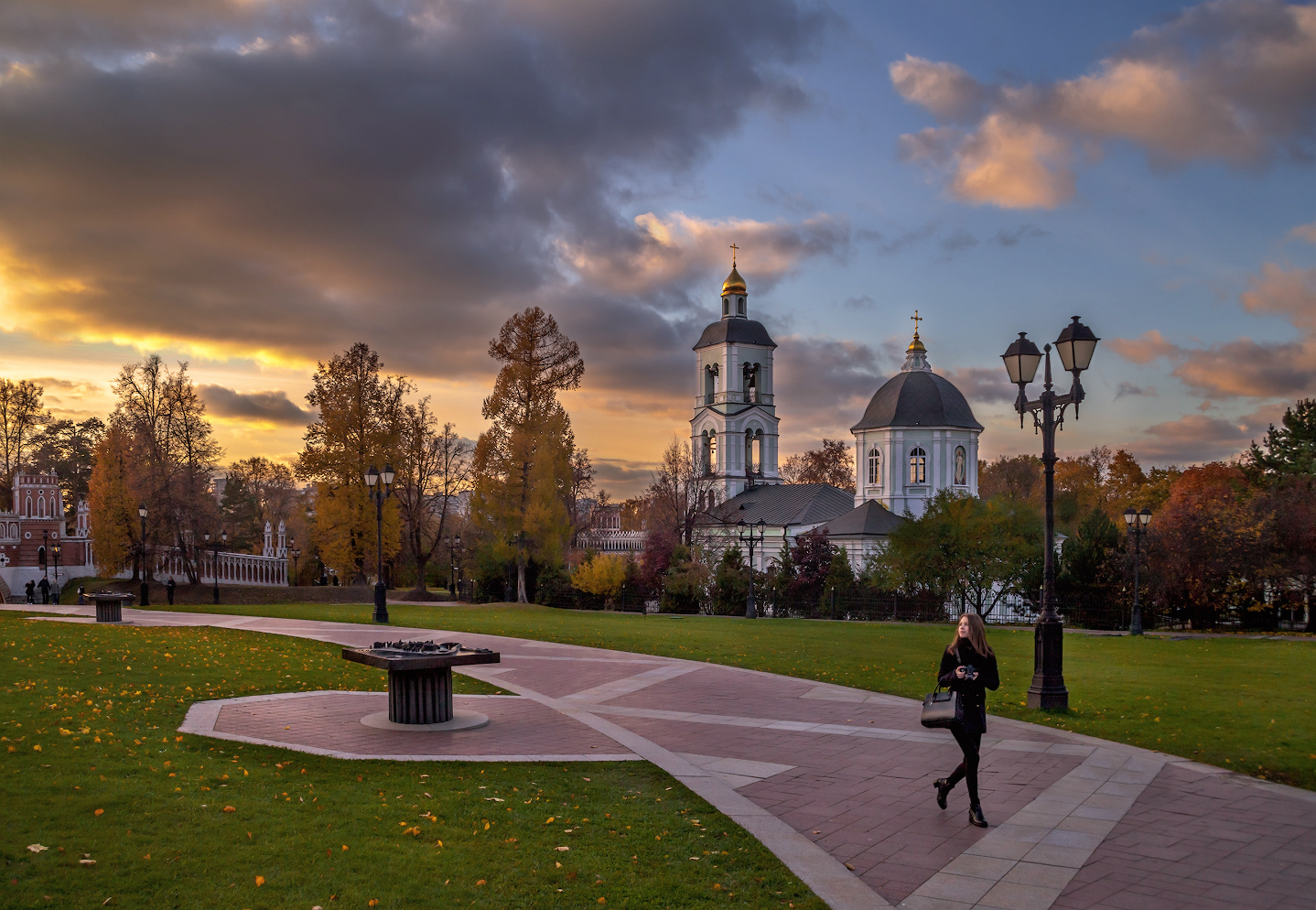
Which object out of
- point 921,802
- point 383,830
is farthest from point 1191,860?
point 383,830

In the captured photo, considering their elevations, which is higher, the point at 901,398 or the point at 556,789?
the point at 901,398

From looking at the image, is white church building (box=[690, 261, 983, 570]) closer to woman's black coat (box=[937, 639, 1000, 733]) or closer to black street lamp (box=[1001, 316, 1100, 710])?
black street lamp (box=[1001, 316, 1100, 710])

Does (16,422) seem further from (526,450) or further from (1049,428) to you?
(1049,428)

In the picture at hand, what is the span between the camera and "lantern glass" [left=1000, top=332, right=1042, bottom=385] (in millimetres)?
13422

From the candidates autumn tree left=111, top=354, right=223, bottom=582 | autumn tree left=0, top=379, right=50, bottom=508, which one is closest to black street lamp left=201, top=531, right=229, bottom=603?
autumn tree left=111, top=354, right=223, bottom=582

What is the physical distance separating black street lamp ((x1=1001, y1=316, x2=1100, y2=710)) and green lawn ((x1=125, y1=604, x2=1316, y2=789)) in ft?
1.52

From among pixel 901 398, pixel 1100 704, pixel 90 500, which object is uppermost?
pixel 901 398

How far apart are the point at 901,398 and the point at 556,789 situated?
188ft

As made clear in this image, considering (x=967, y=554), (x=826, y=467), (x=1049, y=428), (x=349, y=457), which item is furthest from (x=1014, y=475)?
(x=1049, y=428)

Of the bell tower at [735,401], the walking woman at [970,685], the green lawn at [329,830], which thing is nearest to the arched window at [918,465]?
the bell tower at [735,401]

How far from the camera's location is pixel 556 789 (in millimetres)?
8172

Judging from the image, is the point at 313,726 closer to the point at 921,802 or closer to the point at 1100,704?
the point at 921,802

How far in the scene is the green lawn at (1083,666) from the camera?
1087 centimetres

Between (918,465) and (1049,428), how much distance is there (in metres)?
50.1
